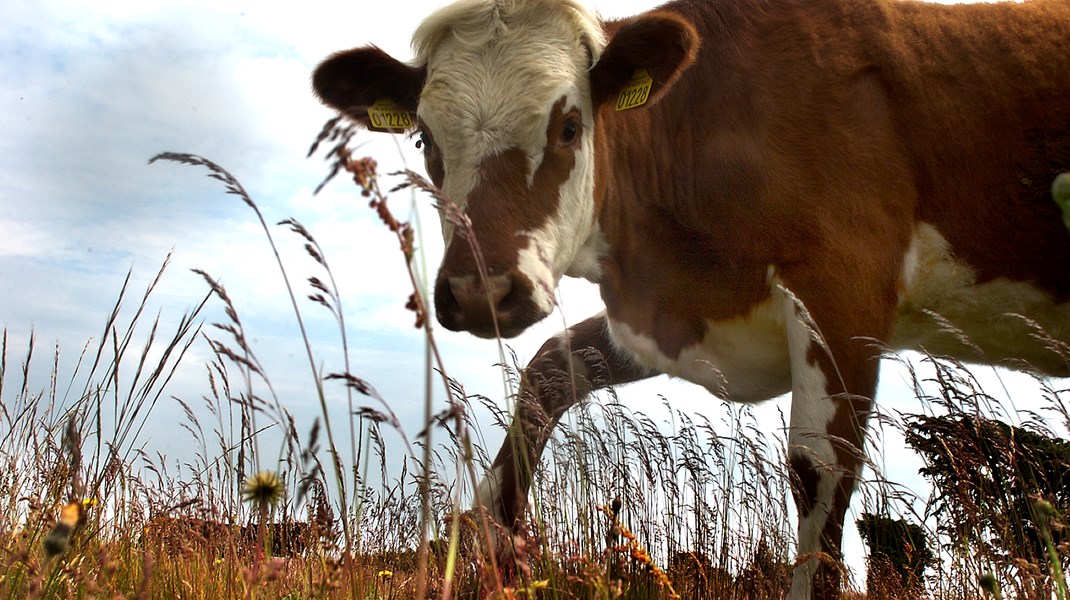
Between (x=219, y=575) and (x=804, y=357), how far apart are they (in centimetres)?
287

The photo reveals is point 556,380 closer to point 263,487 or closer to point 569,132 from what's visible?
point 569,132

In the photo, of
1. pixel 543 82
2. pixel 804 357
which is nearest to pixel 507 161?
pixel 543 82

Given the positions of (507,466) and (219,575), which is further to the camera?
(507,466)

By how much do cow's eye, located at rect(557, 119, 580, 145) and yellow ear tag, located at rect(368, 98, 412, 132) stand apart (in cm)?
118

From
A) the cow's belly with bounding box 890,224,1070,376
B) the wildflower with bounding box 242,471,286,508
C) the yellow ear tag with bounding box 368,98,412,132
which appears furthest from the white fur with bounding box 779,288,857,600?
the wildflower with bounding box 242,471,286,508

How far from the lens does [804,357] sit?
4293mm

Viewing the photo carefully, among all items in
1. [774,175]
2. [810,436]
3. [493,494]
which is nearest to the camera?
→ [810,436]

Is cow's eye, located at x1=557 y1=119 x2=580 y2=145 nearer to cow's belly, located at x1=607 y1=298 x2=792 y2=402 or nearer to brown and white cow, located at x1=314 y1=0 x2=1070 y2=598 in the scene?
brown and white cow, located at x1=314 y1=0 x2=1070 y2=598

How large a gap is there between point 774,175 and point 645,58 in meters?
0.90

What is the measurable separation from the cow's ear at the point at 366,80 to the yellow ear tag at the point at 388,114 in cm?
2

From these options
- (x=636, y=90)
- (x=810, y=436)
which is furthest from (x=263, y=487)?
(x=636, y=90)

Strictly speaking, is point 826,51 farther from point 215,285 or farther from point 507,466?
point 215,285

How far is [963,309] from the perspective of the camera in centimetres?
494

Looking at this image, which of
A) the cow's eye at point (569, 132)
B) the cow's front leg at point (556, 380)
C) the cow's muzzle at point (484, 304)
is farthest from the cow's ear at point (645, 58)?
the cow's front leg at point (556, 380)
